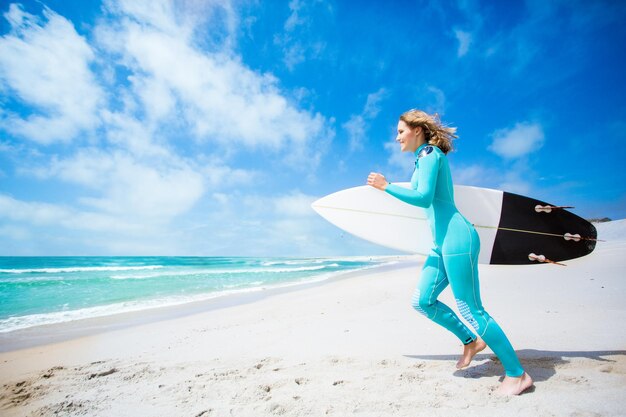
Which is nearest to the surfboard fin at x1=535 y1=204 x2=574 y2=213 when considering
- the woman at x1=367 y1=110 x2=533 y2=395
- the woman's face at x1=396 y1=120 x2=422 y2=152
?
the woman at x1=367 y1=110 x2=533 y2=395

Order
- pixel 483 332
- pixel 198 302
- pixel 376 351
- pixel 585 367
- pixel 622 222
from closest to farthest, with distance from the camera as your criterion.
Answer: pixel 483 332, pixel 585 367, pixel 376 351, pixel 198 302, pixel 622 222

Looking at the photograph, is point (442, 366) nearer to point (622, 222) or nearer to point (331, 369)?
point (331, 369)

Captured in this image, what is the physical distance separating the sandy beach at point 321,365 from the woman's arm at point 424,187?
1343mm

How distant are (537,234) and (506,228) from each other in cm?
32

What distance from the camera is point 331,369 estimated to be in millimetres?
2725

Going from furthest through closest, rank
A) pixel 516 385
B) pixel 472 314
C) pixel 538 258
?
1. pixel 538 258
2. pixel 472 314
3. pixel 516 385

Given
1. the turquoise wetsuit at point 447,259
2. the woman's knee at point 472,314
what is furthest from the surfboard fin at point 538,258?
the woman's knee at point 472,314

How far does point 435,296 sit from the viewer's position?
255cm

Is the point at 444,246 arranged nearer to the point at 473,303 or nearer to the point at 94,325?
the point at 473,303

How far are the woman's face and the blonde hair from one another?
0.03 metres

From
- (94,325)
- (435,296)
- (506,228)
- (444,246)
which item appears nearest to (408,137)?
(444,246)

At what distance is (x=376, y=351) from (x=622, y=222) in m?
35.3

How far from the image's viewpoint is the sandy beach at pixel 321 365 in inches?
80.7

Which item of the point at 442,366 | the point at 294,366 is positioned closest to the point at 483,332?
the point at 442,366
